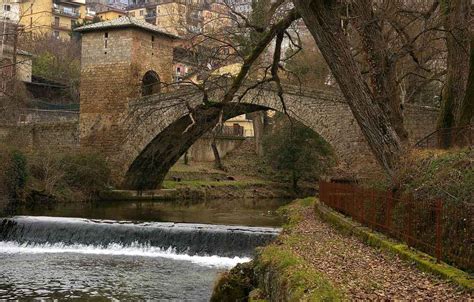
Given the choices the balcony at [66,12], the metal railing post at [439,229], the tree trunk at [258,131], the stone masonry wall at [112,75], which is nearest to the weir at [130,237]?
the metal railing post at [439,229]

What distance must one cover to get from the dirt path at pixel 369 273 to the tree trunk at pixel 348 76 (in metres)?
1.62

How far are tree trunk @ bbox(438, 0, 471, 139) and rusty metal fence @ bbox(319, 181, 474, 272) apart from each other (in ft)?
11.4

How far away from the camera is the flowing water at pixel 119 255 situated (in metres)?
10.9

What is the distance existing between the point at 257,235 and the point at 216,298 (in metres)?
6.13

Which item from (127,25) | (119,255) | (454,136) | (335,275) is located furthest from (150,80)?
(335,275)

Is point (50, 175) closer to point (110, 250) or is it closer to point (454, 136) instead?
point (110, 250)

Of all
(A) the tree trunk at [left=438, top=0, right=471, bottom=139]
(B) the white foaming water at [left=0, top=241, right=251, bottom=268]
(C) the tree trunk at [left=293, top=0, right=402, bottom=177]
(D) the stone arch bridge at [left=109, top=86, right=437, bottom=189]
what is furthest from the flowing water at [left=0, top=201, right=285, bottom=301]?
(A) the tree trunk at [left=438, top=0, right=471, bottom=139]

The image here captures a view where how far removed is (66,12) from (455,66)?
175 feet

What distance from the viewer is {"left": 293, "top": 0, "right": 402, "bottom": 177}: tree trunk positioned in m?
9.12

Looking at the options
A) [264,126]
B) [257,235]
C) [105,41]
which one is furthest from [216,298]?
[264,126]

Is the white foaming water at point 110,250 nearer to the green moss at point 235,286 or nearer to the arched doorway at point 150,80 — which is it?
the green moss at point 235,286

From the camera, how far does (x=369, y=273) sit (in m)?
7.12

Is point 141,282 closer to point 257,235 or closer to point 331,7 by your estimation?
point 257,235

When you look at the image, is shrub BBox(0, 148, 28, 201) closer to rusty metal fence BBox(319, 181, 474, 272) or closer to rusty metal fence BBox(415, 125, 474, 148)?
rusty metal fence BBox(319, 181, 474, 272)
